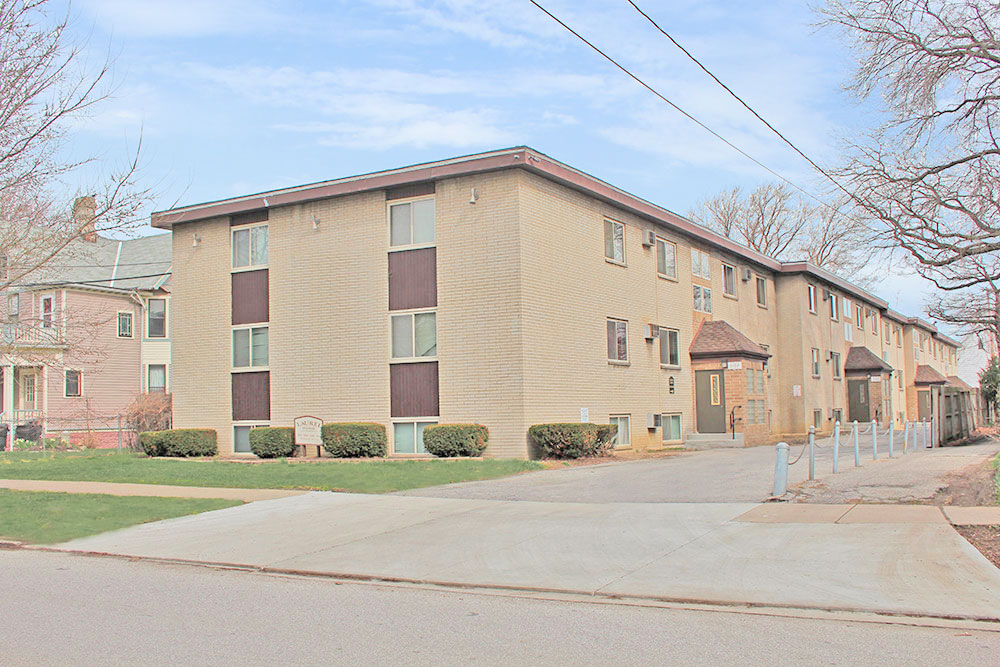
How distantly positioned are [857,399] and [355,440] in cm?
2936

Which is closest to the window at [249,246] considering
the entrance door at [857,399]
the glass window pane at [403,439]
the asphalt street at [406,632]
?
the glass window pane at [403,439]

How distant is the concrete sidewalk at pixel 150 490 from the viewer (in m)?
15.6

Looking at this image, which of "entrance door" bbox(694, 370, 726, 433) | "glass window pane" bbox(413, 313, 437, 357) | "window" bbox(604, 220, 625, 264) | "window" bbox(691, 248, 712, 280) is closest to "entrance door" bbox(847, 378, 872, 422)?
"window" bbox(691, 248, 712, 280)

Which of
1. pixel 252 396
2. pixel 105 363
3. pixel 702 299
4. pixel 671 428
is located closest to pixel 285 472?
pixel 252 396

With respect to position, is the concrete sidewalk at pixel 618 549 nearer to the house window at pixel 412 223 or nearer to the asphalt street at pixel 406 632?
the asphalt street at pixel 406 632

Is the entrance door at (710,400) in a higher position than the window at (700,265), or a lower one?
lower

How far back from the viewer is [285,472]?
18641mm

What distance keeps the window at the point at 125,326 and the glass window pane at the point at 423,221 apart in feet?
74.4

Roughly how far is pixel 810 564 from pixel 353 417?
1612 centimetres

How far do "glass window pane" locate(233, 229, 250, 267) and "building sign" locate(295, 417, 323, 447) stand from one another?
17.3 feet

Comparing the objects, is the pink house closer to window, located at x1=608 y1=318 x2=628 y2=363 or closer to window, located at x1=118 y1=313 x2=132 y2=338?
window, located at x1=118 y1=313 x2=132 y2=338

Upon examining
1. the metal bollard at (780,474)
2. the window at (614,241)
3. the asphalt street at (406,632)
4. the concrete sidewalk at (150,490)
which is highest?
the window at (614,241)

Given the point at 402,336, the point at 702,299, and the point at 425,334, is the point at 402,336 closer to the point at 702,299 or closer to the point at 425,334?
the point at 425,334

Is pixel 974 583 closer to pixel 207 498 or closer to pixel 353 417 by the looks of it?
pixel 207 498
